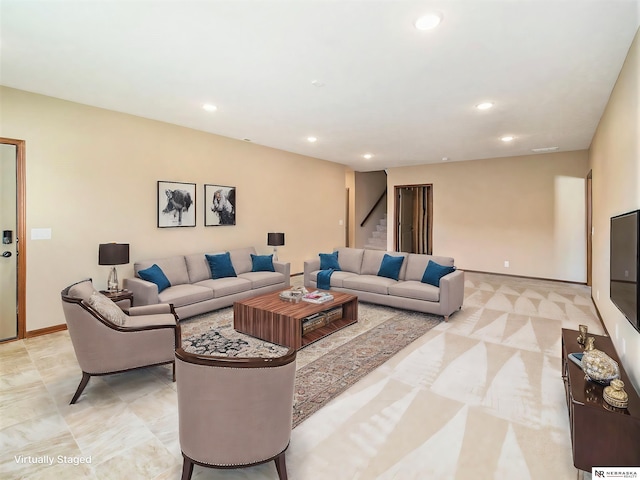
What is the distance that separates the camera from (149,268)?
4.45 metres

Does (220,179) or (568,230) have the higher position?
(220,179)

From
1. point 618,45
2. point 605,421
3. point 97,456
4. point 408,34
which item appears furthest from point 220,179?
point 605,421

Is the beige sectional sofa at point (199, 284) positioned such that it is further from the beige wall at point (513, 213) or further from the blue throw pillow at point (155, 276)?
the beige wall at point (513, 213)

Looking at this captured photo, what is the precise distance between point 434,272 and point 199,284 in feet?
10.9

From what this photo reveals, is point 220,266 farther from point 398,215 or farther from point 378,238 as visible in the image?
point 378,238

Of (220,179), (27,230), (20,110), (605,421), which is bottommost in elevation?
(605,421)

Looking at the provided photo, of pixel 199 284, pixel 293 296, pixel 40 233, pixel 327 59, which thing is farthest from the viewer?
pixel 199 284

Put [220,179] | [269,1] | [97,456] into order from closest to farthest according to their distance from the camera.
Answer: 1. [97,456]
2. [269,1]
3. [220,179]

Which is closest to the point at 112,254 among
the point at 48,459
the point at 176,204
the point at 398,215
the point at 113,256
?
the point at 113,256

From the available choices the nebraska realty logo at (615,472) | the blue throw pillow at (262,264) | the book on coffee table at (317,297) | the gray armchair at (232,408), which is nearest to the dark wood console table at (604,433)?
the nebraska realty logo at (615,472)

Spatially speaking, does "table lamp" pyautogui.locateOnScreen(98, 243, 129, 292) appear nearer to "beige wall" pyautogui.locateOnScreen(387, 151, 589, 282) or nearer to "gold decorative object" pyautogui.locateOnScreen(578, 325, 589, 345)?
"gold decorative object" pyautogui.locateOnScreen(578, 325, 589, 345)

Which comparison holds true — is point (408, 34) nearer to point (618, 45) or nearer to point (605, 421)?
point (618, 45)

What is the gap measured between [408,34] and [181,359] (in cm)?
262

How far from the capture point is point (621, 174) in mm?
2910
